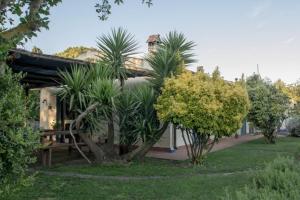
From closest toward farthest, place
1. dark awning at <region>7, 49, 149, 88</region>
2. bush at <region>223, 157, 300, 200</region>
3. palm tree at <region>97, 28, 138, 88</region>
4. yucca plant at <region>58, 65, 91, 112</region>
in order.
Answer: bush at <region>223, 157, 300, 200</region>, dark awning at <region>7, 49, 149, 88</region>, yucca plant at <region>58, 65, 91, 112</region>, palm tree at <region>97, 28, 138, 88</region>

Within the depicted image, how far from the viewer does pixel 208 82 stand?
1141 cm

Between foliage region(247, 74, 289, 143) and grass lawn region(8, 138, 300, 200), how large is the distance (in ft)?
25.5

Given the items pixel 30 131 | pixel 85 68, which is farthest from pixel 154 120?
pixel 30 131

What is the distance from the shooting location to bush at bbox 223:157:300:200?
3.97 meters

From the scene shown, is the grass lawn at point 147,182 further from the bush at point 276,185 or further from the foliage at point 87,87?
the foliage at point 87,87

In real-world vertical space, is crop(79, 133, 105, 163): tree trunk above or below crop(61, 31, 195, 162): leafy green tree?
below

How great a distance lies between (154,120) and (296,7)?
6.70 meters

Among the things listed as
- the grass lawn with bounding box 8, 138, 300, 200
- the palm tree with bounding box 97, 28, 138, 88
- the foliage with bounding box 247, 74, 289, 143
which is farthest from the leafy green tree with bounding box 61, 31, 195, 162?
the foliage with bounding box 247, 74, 289, 143

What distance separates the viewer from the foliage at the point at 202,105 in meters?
10.9

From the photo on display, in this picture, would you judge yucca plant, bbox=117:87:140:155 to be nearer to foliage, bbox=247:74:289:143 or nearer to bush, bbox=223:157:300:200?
bush, bbox=223:157:300:200

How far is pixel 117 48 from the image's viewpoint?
40.9ft

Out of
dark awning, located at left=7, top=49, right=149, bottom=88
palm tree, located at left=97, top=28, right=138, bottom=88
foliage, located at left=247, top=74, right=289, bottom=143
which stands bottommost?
foliage, located at left=247, top=74, right=289, bottom=143

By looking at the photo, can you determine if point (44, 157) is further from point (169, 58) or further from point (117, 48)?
point (169, 58)

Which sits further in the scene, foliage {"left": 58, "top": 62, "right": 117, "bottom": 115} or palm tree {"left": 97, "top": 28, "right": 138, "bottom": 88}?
palm tree {"left": 97, "top": 28, "right": 138, "bottom": 88}
